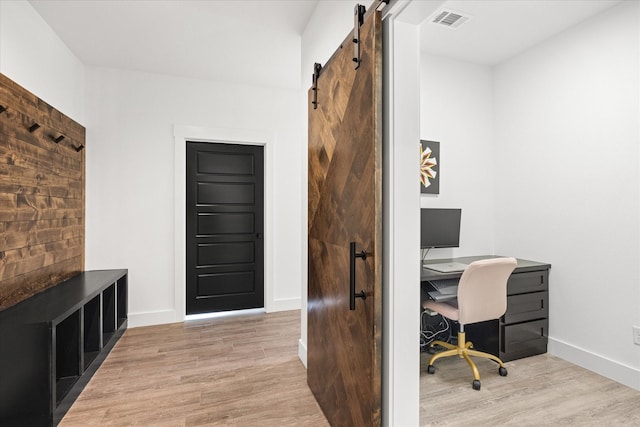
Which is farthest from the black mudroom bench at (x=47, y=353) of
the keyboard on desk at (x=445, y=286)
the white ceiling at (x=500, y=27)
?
the white ceiling at (x=500, y=27)

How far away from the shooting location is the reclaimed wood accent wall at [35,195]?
6.94ft

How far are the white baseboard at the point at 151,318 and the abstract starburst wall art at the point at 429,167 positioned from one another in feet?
9.84

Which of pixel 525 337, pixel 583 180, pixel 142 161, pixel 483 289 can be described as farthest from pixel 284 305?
pixel 583 180

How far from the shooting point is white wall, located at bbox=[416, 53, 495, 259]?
3.24 m

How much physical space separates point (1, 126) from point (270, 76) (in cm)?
240

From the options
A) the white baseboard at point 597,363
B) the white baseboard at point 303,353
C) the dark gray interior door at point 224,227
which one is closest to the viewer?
the white baseboard at point 597,363

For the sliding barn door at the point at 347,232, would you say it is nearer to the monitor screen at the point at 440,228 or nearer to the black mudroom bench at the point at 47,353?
the monitor screen at the point at 440,228

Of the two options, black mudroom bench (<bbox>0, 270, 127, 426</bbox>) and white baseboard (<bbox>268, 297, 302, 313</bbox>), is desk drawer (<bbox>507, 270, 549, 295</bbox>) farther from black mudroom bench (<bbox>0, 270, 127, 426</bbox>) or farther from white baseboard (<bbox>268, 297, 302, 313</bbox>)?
black mudroom bench (<bbox>0, 270, 127, 426</bbox>)

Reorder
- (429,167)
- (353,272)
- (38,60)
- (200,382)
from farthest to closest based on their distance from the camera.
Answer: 1. (429,167)
2. (38,60)
3. (200,382)
4. (353,272)

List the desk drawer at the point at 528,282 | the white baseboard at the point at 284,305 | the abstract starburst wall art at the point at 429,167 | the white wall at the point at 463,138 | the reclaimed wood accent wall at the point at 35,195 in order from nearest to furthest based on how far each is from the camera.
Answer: the reclaimed wood accent wall at the point at 35,195, the desk drawer at the point at 528,282, the abstract starburst wall art at the point at 429,167, the white wall at the point at 463,138, the white baseboard at the point at 284,305

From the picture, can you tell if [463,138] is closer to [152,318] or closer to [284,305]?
[284,305]

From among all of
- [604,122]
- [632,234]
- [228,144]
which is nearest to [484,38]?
[604,122]

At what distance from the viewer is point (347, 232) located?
169 centimetres

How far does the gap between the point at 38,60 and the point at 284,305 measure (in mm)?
3280
